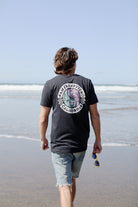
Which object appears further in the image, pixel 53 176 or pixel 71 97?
pixel 53 176

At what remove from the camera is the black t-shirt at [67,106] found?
2076 millimetres

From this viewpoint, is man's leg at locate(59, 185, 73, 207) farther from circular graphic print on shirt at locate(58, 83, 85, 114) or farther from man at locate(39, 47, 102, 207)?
circular graphic print on shirt at locate(58, 83, 85, 114)

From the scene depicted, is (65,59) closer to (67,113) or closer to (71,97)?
(71,97)

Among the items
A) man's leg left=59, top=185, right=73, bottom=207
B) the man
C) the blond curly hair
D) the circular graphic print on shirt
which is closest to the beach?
man's leg left=59, top=185, right=73, bottom=207

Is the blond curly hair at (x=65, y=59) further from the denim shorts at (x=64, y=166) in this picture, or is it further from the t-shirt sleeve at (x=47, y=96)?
the denim shorts at (x=64, y=166)

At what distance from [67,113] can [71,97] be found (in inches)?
5.6

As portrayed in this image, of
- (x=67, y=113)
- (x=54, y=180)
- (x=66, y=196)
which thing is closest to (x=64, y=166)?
(x=66, y=196)

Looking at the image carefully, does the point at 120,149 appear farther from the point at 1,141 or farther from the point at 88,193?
the point at 1,141

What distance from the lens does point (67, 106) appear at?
6.84 ft

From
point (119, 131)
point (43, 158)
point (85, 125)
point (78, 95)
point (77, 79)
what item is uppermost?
point (77, 79)

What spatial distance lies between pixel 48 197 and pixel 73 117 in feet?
4.23

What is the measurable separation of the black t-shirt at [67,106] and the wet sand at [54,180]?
1002mm

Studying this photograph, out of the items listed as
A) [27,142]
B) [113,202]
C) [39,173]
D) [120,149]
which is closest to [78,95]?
[113,202]

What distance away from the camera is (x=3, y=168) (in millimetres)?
3709
